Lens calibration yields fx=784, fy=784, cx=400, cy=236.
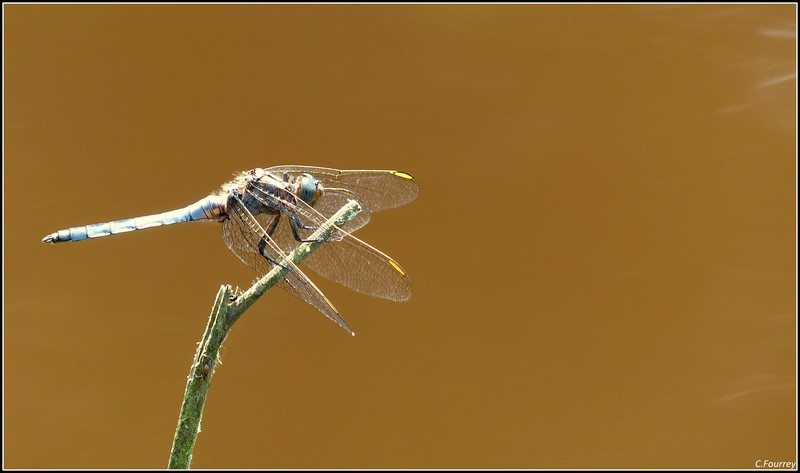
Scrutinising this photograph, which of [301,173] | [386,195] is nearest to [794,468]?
[386,195]

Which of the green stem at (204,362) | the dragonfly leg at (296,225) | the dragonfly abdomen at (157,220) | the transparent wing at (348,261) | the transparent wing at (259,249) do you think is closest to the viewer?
the green stem at (204,362)

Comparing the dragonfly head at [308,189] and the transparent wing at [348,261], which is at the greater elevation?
the dragonfly head at [308,189]

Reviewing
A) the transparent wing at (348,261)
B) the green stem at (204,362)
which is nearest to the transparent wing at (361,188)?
the transparent wing at (348,261)

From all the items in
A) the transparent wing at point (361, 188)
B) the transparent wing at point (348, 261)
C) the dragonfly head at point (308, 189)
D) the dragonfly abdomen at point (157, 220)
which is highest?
the transparent wing at point (361, 188)

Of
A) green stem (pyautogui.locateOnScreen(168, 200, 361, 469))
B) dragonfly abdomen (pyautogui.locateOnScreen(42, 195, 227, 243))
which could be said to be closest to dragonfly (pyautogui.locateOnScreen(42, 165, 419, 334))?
dragonfly abdomen (pyautogui.locateOnScreen(42, 195, 227, 243))

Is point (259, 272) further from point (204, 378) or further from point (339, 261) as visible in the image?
point (204, 378)

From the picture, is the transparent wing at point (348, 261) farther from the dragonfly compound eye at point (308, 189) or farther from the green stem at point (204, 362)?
the green stem at point (204, 362)

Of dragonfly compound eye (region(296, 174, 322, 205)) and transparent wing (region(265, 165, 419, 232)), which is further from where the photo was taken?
transparent wing (region(265, 165, 419, 232))

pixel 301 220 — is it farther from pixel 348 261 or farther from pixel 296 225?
pixel 348 261


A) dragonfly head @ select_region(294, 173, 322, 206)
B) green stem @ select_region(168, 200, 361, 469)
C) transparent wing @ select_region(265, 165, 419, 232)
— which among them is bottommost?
green stem @ select_region(168, 200, 361, 469)

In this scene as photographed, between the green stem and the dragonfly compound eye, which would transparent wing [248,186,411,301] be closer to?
the dragonfly compound eye
